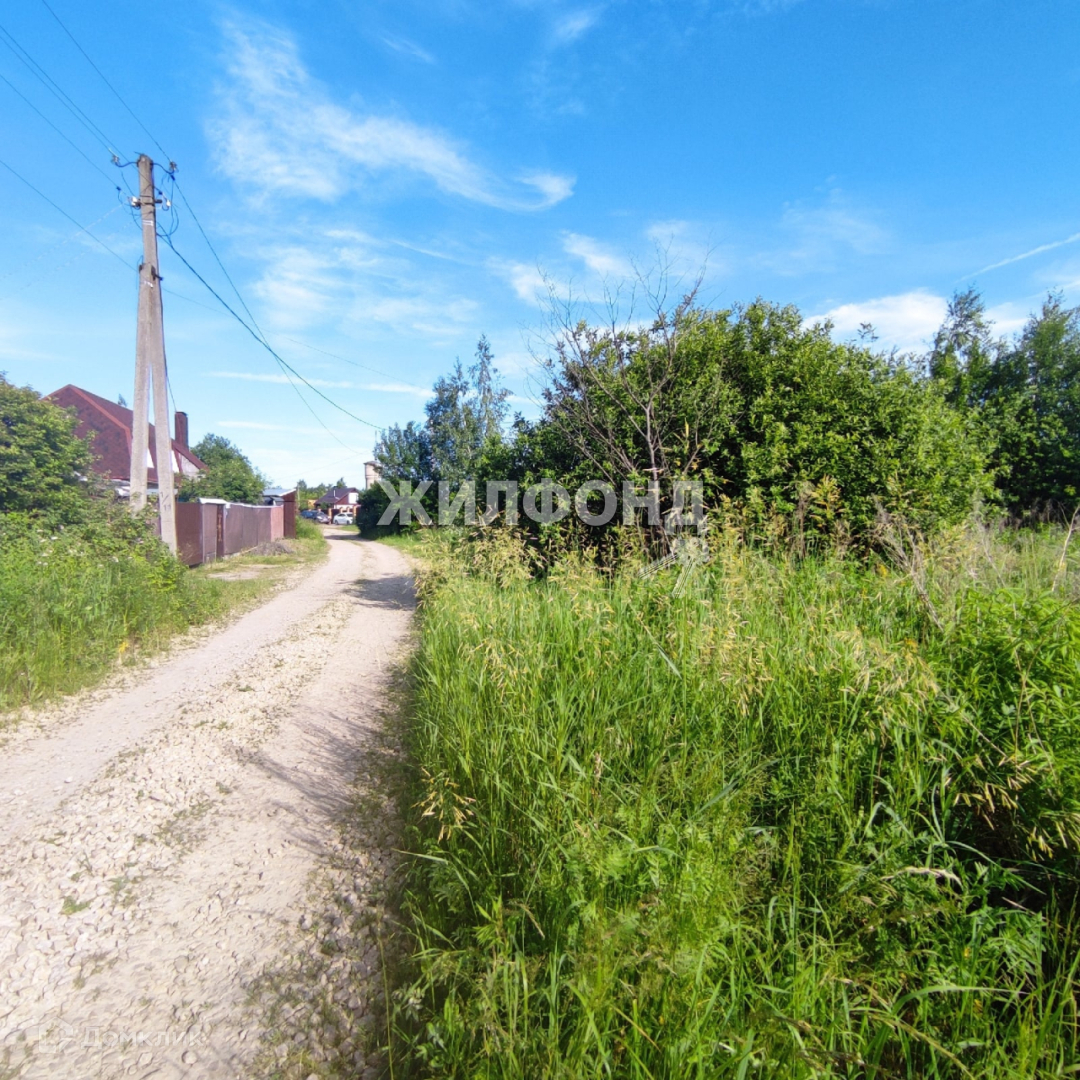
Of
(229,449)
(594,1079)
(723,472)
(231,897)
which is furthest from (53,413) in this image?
(229,449)

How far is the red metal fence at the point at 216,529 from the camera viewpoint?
14.1 m

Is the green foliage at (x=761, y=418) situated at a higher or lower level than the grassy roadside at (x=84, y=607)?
higher

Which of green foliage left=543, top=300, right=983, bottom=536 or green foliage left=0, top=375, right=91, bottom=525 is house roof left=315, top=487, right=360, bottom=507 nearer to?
green foliage left=0, top=375, right=91, bottom=525

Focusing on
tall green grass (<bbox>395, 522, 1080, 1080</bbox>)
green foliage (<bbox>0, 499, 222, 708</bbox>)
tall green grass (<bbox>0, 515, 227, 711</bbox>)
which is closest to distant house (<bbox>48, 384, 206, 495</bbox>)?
green foliage (<bbox>0, 499, 222, 708</bbox>)

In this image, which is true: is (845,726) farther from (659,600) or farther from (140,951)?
(140,951)

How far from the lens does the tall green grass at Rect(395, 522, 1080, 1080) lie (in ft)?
5.02

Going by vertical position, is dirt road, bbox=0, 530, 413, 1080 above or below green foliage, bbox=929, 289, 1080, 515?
below

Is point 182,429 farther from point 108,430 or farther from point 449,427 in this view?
point 449,427

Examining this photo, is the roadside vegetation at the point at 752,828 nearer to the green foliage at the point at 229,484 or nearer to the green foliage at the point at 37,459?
the green foliage at the point at 37,459

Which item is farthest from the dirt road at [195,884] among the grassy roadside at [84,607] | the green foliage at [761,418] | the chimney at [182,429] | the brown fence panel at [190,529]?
the chimney at [182,429]

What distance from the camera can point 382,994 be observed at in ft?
6.83

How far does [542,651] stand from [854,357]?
250 inches

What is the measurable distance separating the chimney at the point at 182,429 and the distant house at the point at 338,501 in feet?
103

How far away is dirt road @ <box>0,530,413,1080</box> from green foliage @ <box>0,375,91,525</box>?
19.2ft
